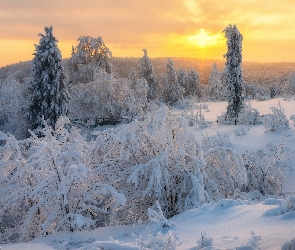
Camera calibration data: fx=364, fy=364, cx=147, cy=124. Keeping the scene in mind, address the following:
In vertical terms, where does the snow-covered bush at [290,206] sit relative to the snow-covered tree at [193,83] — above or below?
below

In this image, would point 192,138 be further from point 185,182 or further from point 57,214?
point 57,214

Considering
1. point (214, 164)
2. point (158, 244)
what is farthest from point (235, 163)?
point (158, 244)

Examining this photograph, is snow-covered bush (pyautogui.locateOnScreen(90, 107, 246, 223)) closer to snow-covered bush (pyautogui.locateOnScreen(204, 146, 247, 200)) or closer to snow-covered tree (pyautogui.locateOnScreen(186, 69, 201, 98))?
snow-covered bush (pyautogui.locateOnScreen(204, 146, 247, 200))

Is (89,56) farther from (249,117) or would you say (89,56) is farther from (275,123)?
(275,123)

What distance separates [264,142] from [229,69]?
43.5 ft

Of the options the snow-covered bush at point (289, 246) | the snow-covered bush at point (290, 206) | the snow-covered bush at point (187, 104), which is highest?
the snow-covered bush at point (187, 104)

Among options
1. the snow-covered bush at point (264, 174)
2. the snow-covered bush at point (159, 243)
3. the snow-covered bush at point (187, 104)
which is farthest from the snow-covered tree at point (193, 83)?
the snow-covered bush at point (159, 243)

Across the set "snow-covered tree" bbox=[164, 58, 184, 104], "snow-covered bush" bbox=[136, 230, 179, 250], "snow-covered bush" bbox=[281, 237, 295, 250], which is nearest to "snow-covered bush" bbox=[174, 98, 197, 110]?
"snow-covered tree" bbox=[164, 58, 184, 104]

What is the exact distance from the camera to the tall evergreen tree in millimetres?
25578

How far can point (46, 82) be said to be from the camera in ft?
84.4

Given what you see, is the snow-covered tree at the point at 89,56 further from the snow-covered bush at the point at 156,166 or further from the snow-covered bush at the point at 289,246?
the snow-covered bush at the point at 289,246

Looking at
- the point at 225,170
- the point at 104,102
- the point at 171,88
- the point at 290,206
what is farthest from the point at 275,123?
the point at 171,88

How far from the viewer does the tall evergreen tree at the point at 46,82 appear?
2558 cm

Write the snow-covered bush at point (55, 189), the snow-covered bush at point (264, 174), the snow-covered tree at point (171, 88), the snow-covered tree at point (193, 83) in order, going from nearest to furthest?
the snow-covered bush at point (55, 189) → the snow-covered bush at point (264, 174) → the snow-covered tree at point (171, 88) → the snow-covered tree at point (193, 83)
